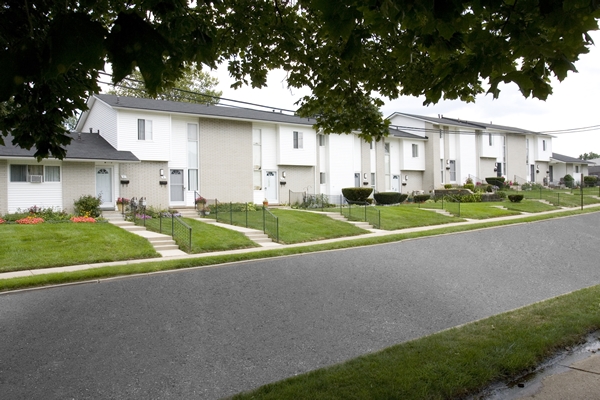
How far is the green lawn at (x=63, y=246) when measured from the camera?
1186cm

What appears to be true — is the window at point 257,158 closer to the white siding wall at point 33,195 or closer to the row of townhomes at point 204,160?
the row of townhomes at point 204,160

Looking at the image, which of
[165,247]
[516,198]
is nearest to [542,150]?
[516,198]

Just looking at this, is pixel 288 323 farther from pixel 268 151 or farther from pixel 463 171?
pixel 463 171

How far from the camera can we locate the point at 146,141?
2483 centimetres

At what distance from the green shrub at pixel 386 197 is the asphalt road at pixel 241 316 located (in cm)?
1983

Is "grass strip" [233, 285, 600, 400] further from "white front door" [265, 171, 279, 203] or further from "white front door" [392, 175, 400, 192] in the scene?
"white front door" [392, 175, 400, 192]

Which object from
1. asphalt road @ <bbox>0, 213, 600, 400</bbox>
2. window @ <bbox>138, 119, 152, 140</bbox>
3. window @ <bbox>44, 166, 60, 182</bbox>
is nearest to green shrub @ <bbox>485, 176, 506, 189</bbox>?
asphalt road @ <bbox>0, 213, 600, 400</bbox>

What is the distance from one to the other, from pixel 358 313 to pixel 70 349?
445 centimetres

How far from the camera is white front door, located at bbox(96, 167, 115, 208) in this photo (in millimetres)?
22984

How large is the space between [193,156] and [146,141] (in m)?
3.11

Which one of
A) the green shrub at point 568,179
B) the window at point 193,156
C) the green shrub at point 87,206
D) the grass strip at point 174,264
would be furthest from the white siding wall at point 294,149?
the green shrub at point 568,179

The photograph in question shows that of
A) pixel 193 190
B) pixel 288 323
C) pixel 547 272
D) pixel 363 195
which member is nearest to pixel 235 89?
pixel 288 323

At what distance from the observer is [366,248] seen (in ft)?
49.0

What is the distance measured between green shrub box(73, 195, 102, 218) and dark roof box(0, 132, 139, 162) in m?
2.04
